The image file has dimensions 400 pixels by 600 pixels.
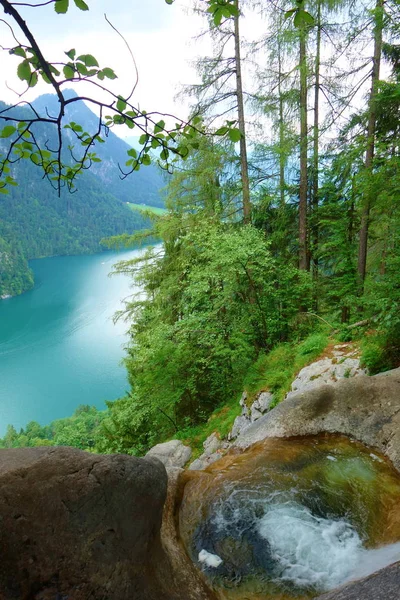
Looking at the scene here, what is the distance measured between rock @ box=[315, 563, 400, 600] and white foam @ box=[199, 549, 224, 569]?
133cm

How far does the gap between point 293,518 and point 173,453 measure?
4.00m

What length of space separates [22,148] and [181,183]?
9715 millimetres

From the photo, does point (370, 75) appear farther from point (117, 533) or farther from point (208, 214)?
point (117, 533)

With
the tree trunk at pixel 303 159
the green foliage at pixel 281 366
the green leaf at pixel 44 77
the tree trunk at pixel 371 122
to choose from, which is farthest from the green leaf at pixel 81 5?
the tree trunk at pixel 303 159

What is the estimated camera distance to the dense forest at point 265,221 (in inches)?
316

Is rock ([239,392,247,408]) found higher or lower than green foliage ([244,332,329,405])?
lower

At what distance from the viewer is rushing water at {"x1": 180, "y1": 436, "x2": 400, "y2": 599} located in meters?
3.52

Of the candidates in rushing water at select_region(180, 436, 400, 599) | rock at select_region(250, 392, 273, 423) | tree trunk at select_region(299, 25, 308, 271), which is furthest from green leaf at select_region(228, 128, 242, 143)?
tree trunk at select_region(299, 25, 308, 271)

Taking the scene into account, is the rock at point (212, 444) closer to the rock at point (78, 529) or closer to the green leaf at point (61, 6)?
the rock at point (78, 529)

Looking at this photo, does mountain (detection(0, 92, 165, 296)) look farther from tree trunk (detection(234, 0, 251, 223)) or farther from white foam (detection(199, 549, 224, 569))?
white foam (detection(199, 549, 224, 569))

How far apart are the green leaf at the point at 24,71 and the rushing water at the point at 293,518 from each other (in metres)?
4.33

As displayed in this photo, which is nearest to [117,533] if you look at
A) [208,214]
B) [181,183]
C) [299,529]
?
[299,529]

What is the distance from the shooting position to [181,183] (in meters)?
11.0

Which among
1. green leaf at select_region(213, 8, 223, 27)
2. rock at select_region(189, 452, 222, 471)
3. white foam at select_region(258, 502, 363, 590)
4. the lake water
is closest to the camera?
green leaf at select_region(213, 8, 223, 27)
